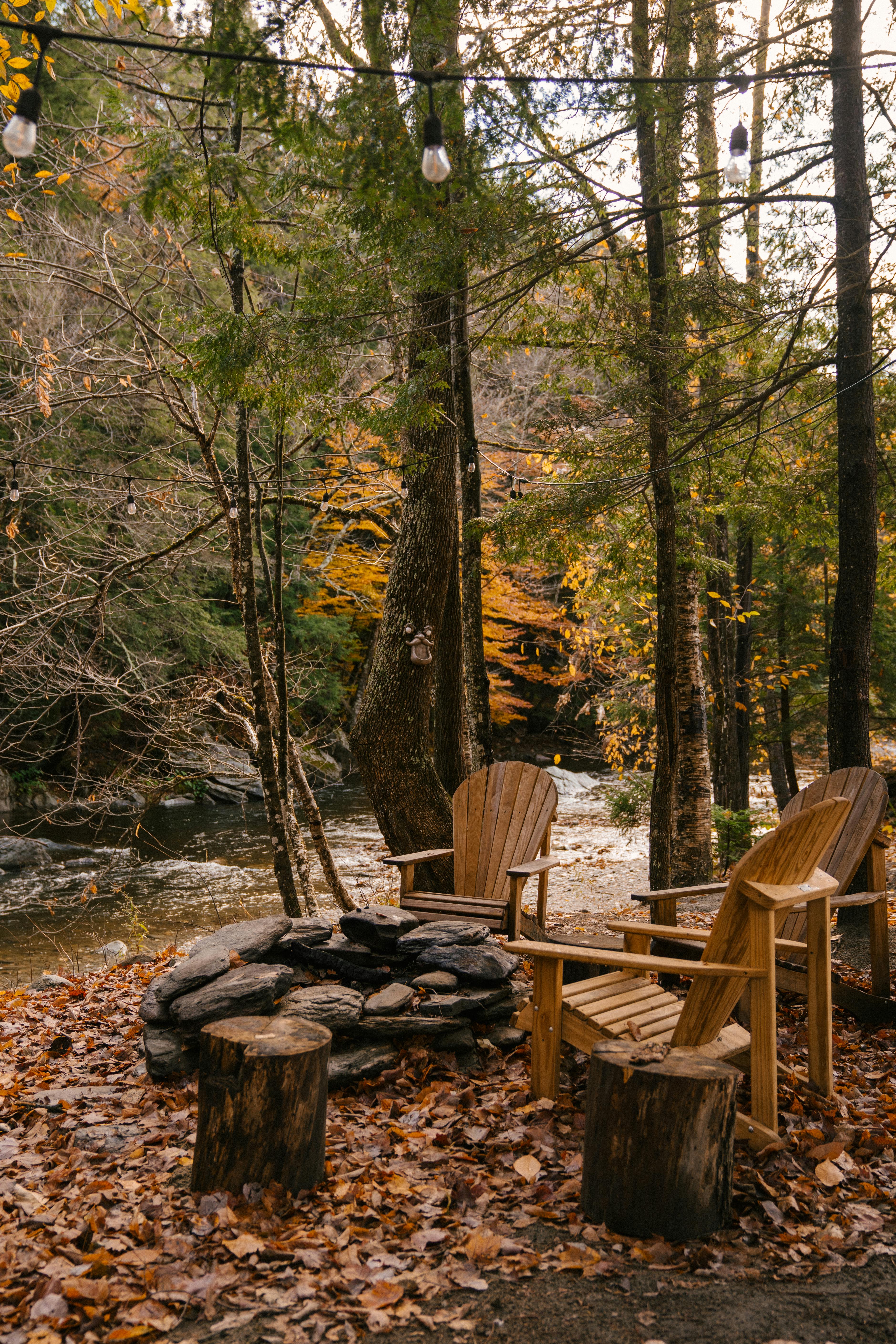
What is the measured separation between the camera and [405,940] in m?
3.67

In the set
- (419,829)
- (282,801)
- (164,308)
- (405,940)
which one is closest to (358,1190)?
(405,940)

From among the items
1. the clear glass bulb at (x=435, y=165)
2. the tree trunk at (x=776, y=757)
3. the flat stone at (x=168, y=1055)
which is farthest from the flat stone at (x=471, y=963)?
the tree trunk at (x=776, y=757)

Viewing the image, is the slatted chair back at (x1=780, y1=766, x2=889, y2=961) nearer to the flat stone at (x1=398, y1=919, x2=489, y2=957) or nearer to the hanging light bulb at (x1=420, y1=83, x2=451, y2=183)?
the flat stone at (x1=398, y1=919, x2=489, y2=957)

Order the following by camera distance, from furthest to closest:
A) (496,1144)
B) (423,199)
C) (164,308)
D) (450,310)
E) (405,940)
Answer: (450,310)
(164,308)
(423,199)
(405,940)
(496,1144)

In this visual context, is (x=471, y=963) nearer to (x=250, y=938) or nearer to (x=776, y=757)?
(x=250, y=938)

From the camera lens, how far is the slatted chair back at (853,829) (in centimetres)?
375

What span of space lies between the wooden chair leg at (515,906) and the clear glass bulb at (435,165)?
2.89 m

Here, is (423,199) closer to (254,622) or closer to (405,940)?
(254,622)

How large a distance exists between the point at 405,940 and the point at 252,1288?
1.68m

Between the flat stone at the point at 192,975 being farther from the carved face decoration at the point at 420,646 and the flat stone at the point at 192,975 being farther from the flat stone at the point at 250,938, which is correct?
the carved face decoration at the point at 420,646

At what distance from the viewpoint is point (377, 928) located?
3648 mm

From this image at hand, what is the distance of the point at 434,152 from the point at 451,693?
13.6 ft

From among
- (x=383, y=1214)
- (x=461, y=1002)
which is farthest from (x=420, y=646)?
(x=383, y=1214)

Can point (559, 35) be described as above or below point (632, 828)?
above
